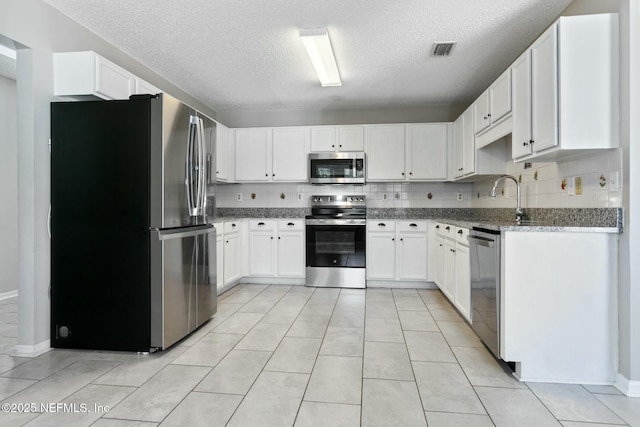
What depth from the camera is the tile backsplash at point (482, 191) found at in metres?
2.18

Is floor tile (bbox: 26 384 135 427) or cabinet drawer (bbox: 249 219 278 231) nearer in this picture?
floor tile (bbox: 26 384 135 427)

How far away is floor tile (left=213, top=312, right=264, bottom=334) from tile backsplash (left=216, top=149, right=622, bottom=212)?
2.14 metres

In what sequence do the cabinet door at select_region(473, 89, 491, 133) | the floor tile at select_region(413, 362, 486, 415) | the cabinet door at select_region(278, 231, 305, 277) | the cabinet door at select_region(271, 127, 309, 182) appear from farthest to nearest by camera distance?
the cabinet door at select_region(271, 127, 309, 182) < the cabinet door at select_region(278, 231, 305, 277) < the cabinet door at select_region(473, 89, 491, 133) < the floor tile at select_region(413, 362, 486, 415)

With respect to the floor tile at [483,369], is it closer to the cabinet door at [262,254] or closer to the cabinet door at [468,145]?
the cabinet door at [468,145]

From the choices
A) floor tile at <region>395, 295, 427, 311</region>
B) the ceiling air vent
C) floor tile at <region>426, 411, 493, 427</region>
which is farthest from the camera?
floor tile at <region>395, 295, 427, 311</region>

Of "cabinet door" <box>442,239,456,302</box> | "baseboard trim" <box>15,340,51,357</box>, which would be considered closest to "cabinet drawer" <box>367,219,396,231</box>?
"cabinet door" <box>442,239,456,302</box>

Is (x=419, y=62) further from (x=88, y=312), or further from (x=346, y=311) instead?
(x=88, y=312)

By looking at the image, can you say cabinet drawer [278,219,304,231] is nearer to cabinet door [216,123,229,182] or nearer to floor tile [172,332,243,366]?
cabinet door [216,123,229,182]

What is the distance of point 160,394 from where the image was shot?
1.95 m

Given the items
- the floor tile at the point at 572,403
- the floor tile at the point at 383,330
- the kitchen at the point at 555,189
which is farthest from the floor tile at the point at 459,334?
the kitchen at the point at 555,189

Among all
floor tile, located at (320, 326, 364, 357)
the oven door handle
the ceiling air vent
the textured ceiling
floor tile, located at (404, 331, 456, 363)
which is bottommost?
floor tile, located at (404, 331, 456, 363)

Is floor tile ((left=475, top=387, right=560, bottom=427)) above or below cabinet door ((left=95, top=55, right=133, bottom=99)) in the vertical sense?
below

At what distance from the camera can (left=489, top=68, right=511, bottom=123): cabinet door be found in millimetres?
2770

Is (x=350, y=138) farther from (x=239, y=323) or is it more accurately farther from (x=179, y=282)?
(x=179, y=282)
